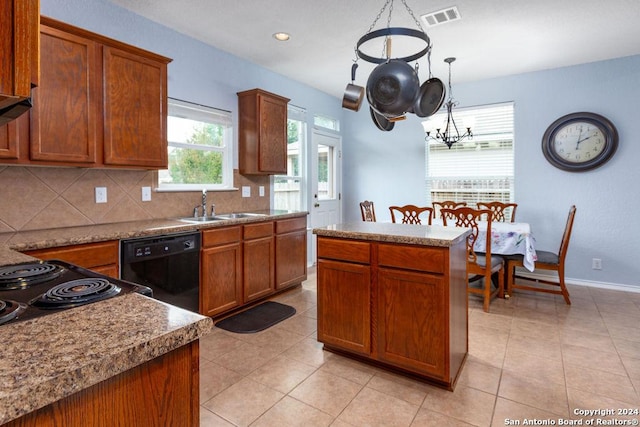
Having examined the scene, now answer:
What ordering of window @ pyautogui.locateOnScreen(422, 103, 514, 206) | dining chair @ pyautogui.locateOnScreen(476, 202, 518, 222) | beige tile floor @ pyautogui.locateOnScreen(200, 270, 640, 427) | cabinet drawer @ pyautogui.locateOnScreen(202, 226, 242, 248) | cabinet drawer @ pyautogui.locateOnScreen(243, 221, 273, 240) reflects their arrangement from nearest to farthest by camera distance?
beige tile floor @ pyautogui.locateOnScreen(200, 270, 640, 427) < cabinet drawer @ pyautogui.locateOnScreen(202, 226, 242, 248) < cabinet drawer @ pyautogui.locateOnScreen(243, 221, 273, 240) < dining chair @ pyautogui.locateOnScreen(476, 202, 518, 222) < window @ pyautogui.locateOnScreen(422, 103, 514, 206)

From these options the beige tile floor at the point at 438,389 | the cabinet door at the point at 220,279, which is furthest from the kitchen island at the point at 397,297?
the cabinet door at the point at 220,279

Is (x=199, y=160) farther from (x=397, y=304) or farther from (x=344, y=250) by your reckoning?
(x=397, y=304)

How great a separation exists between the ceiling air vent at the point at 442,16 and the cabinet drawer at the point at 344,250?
2.16 m

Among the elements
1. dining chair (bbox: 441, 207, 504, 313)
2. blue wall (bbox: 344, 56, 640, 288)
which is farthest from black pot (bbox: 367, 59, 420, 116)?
blue wall (bbox: 344, 56, 640, 288)

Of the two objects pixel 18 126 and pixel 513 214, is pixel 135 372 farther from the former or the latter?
pixel 513 214

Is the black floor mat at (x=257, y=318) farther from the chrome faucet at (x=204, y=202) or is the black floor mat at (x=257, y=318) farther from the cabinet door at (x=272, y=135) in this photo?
the cabinet door at (x=272, y=135)

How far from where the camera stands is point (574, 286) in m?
4.21

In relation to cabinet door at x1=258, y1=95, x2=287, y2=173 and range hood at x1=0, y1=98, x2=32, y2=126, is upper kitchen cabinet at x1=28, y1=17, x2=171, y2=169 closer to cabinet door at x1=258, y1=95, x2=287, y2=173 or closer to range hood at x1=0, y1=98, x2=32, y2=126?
cabinet door at x1=258, y1=95, x2=287, y2=173

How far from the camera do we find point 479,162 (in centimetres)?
487

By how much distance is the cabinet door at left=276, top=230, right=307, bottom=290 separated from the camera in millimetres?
3697

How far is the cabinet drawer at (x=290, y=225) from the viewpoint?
12.1 feet

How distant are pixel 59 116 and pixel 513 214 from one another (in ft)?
15.6

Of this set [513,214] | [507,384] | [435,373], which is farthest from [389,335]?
[513,214]

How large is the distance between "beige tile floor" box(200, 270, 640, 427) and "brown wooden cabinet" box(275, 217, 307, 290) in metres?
0.73
